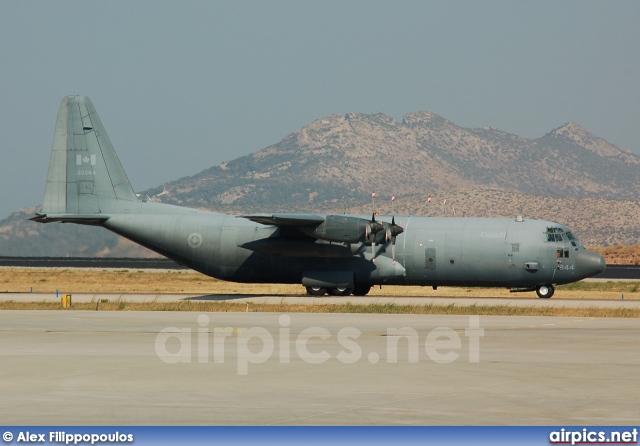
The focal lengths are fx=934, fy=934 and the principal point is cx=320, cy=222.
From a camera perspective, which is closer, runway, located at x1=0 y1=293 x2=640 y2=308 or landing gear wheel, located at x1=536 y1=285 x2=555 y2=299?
runway, located at x1=0 y1=293 x2=640 y2=308

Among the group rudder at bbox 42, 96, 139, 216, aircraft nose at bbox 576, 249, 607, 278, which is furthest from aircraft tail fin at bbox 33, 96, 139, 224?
aircraft nose at bbox 576, 249, 607, 278

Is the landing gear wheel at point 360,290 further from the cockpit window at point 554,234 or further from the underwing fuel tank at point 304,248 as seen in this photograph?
the cockpit window at point 554,234

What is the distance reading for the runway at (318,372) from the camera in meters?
15.7

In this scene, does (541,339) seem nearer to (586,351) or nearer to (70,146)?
(586,351)

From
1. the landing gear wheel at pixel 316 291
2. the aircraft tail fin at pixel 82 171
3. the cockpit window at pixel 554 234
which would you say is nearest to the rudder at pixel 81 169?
the aircraft tail fin at pixel 82 171

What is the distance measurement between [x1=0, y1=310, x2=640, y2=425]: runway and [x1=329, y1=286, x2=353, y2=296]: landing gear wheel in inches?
547

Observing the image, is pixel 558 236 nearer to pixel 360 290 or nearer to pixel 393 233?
pixel 393 233

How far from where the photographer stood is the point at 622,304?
139 feet

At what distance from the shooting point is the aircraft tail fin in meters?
50.9

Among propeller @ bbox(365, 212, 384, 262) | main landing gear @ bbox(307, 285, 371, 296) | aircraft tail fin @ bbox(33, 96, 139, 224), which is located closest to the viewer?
propeller @ bbox(365, 212, 384, 262)

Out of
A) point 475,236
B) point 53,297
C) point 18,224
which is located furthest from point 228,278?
point 18,224

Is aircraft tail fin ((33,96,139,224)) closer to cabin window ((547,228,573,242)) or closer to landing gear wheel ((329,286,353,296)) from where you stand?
landing gear wheel ((329,286,353,296))

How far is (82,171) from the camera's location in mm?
51062

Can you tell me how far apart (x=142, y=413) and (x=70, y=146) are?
38.0 metres
